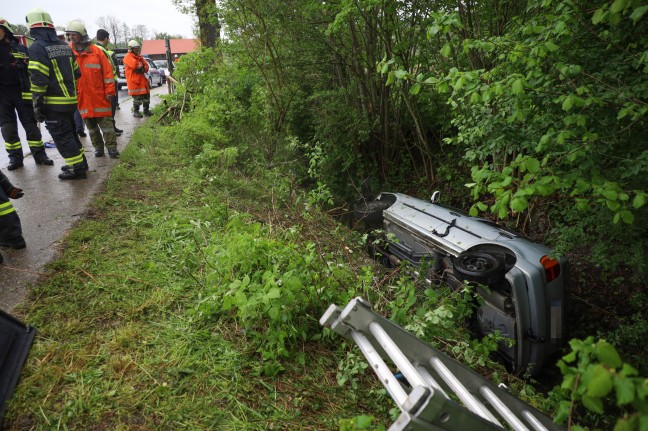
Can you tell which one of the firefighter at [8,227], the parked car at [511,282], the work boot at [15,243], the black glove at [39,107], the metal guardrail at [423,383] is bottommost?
the parked car at [511,282]

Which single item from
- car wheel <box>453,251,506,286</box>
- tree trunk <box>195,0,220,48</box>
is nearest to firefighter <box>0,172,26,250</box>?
car wheel <box>453,251,506,286</box>

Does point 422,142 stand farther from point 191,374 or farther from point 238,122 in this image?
point 191,374

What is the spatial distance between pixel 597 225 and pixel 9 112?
25.0ft

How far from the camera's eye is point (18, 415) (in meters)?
1.84

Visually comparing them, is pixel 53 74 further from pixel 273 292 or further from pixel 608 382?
pixel 608 382

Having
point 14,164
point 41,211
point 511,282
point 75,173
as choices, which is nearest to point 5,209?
point 41,211

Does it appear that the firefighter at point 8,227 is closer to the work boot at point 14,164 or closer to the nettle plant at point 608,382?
the work boot at point 14,164

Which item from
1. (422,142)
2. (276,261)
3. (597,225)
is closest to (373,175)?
(422,142)

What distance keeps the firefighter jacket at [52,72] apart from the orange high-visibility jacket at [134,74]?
206 inches

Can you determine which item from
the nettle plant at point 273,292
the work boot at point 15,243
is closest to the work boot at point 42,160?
the work boot at point 15,243

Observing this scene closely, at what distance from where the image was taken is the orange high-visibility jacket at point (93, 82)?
573 centimetres

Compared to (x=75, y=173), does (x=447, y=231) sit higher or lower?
lower

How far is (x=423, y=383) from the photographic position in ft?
4.30

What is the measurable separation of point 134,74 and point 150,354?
32.1 ft
